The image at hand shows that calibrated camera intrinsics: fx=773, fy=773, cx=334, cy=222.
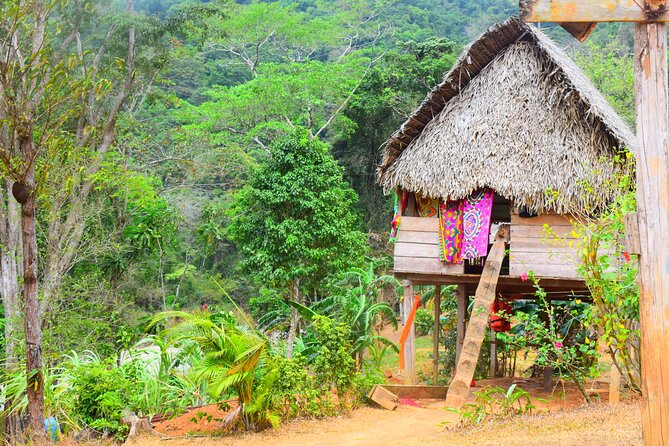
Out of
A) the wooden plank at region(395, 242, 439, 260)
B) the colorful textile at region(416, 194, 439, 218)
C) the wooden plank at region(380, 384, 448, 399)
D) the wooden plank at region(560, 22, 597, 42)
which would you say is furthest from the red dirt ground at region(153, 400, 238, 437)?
the wooden plank at region(560, 22, 597, 42)

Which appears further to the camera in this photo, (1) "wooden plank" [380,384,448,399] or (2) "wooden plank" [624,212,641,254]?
(1) "wooden plank" [380,384,448,399]

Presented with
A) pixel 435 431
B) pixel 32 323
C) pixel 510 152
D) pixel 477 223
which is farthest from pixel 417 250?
pixel 32 323

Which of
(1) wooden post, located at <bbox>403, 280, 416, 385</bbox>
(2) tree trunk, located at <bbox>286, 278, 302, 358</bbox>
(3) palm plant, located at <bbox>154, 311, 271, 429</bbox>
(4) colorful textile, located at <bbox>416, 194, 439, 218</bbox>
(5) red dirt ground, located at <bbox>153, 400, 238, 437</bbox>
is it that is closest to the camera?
(3) palm plant, located at <bbox>154, 311, 271, 429</bbox>

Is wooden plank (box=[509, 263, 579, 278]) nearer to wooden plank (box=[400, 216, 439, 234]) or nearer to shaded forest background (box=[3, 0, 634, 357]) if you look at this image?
wooden plank (box=[400, 216, 439, 234])

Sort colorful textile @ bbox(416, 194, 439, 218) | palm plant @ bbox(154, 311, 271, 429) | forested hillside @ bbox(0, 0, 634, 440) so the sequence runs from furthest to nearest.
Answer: forested hillside @ bbox(0, 0, 634, 440), colorful textile @ bbox(416, 194, 439, 218), palm plant @ bbox(154, 311, 271, 429)

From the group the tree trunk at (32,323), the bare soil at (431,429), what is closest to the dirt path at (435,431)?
the bare soil at (431,429)

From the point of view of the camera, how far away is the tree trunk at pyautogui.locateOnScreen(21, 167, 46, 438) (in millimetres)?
7105

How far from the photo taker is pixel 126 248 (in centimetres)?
1702

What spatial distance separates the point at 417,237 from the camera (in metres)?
10.5

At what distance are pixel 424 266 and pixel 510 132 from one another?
212 cm

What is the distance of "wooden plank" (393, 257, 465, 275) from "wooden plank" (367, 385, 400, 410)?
67.4 inches

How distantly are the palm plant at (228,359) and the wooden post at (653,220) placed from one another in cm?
425

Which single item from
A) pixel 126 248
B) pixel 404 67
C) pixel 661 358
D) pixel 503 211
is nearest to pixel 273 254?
pixel 126 248

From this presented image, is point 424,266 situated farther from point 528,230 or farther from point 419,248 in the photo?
point 528,230
